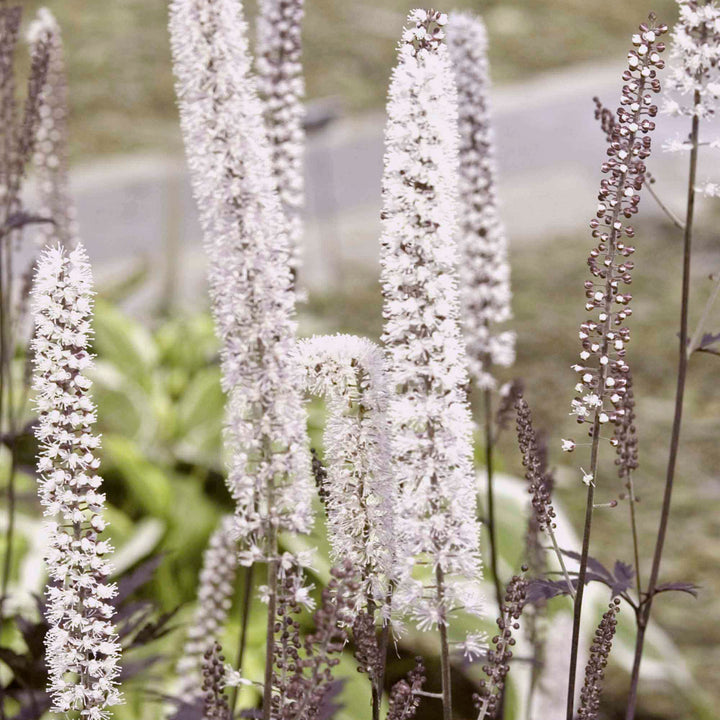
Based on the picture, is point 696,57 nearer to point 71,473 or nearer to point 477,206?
point 71,473

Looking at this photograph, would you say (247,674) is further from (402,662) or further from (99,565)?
(99,565)

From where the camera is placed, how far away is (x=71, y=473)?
4.93ft

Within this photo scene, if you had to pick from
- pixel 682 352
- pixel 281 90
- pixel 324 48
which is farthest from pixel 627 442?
pixel 324 48

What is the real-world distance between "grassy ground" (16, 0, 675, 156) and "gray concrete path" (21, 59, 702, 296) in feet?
3.42

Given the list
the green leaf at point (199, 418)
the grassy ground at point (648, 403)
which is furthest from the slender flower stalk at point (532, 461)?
the green leaf at point (199, 418)

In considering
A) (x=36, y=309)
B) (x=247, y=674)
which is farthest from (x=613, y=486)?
(x=36, y=309)

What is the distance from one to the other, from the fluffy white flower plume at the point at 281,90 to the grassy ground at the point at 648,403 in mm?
2559

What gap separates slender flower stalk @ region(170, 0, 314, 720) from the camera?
1468 millimetres

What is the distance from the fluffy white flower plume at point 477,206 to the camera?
2857 mm

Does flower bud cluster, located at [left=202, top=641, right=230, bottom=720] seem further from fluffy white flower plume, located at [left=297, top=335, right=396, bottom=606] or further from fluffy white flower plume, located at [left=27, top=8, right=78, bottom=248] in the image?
fluffy white flower plume, located at [left=27, top=8, right=78, bottom=248]

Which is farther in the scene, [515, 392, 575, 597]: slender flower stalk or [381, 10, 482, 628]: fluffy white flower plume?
[515, 392, 575, 597]: slender flower stalk

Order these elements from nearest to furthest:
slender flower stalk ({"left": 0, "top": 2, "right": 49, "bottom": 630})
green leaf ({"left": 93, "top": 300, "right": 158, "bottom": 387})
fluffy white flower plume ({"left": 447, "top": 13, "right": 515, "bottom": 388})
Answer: slender flower stalk ({"left": 0, "top": 2, "right": 49, "bottom": 630}) → fluffy white flower plume ({"left": 447, "top": 13, "right": 515, "bottom": 388}) → green leaf ({"left": 93, "top": 300, "right": 158, "bottom": 387})

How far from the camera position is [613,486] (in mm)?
6504

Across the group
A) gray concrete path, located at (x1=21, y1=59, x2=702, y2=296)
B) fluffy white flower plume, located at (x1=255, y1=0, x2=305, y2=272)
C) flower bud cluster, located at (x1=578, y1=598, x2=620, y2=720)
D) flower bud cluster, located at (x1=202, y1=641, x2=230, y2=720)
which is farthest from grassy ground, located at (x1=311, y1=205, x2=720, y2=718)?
flower bud cluster, located at (x1=202, y1=641, x2=230, y2=720)
